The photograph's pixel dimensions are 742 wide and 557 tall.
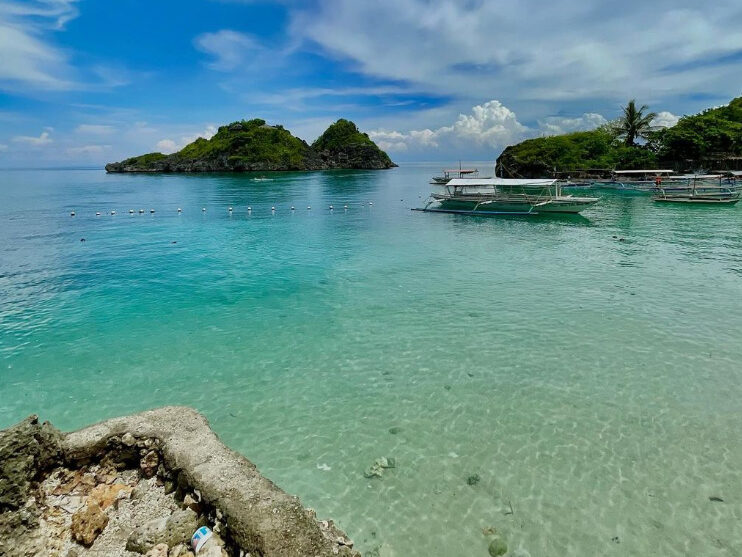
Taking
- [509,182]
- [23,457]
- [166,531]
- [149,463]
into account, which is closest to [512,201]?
[509,182]

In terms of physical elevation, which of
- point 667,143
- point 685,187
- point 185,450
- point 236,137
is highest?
point 236,137

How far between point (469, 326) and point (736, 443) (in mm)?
6465

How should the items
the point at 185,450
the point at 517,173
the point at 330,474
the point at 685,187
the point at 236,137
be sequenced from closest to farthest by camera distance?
the point at 185,450, the point at 330,474, the point at 685,187, the point at 517,173, the point at 236,137

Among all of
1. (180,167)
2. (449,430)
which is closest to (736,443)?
(449,430)

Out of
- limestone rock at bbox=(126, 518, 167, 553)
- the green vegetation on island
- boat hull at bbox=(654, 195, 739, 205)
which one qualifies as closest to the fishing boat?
boat hull at bbox=(654, 195, 739, 205)

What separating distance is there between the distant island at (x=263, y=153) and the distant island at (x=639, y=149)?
78030mm

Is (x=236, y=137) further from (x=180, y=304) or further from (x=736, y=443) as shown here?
(x=736, y=443)

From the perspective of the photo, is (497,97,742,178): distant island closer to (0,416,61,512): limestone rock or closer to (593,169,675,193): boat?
(593,169,675,193): boat

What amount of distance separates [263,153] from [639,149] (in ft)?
333

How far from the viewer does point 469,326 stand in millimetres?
12578

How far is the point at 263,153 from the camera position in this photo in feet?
433

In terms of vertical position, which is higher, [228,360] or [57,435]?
[57,435]

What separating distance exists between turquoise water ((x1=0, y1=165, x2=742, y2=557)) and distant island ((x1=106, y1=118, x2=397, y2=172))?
118041 mm

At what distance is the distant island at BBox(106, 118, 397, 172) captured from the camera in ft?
436
